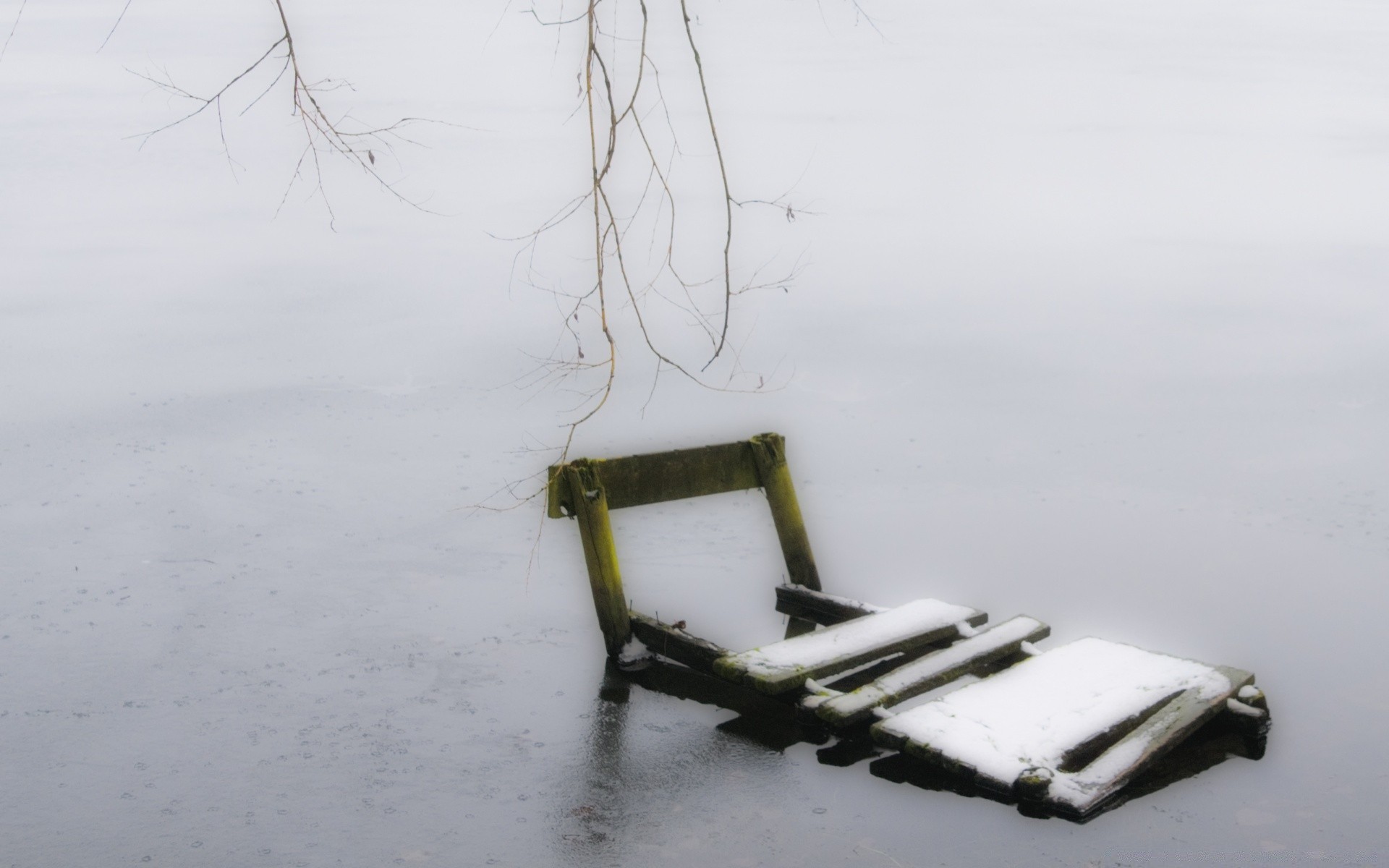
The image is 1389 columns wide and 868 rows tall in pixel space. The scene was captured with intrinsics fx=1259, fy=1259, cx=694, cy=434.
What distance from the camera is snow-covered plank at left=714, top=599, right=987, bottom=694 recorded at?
445cm

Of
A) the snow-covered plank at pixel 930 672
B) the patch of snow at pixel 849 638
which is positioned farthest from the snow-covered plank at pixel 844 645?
the snow-covered plank at pixel 930 672

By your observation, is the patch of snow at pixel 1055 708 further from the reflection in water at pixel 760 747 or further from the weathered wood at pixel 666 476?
the weathered wood at pixel 666 476

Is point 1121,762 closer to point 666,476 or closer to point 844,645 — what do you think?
point 844,645

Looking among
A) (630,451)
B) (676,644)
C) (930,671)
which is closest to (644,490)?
(676,644)

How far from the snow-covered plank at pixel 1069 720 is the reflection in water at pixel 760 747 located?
12 cm

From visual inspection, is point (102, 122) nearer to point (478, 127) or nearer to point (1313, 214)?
point (478, 127)

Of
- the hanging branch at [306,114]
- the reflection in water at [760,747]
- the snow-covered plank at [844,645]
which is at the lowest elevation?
the reflection in water at [760,747]

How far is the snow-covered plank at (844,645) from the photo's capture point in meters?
4.45

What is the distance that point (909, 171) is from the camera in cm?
1638

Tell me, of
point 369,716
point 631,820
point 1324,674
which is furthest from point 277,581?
point 1324,674

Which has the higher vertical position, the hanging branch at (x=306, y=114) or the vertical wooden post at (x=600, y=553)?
the hanging branch at (x=306, y=114)

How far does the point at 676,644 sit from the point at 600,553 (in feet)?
1.57

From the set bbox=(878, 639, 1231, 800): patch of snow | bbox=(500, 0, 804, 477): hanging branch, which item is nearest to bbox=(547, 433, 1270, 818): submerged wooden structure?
bbox=(878, 639, 1231, 800): patch of snow

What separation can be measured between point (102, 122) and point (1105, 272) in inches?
544
